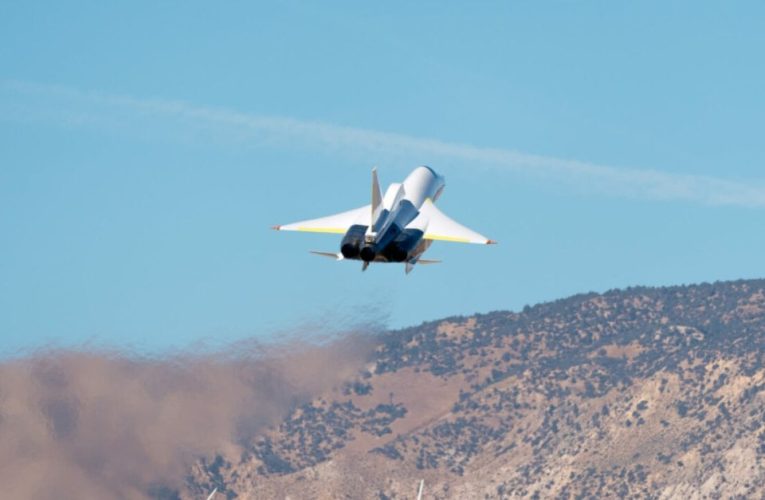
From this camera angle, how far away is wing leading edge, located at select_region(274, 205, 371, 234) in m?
112

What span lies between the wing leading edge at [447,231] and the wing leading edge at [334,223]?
9.70 feet

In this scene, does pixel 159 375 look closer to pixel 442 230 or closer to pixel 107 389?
pixel 107 389

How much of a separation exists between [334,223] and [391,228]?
514 cm

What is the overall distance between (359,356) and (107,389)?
23115 millimetres

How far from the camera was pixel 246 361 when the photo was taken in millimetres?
177375

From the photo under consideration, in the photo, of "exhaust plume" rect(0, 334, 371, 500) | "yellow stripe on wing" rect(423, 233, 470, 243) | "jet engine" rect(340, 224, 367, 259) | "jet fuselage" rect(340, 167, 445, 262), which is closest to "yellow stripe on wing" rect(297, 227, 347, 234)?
"jet fuselage" rect(340, 167, 445, 262)

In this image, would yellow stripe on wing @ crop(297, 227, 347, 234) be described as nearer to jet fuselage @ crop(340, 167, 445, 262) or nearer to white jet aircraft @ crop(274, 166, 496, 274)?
white jet aircraft @ crop(274, 166, 496, 274)

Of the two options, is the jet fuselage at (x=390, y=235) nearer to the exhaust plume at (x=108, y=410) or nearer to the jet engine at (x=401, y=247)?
the jet engine at (x=401, y=247)

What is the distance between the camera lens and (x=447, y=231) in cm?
11256

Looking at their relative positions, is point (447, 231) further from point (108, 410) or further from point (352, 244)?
point (108, 410)

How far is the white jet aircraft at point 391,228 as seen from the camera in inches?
4208

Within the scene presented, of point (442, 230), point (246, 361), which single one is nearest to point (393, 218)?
point (442, 230)

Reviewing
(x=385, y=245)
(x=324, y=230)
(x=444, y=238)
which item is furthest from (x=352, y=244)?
(x=444, y=238)

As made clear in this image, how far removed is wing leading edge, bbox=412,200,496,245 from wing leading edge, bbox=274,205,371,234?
2955 millimetres
